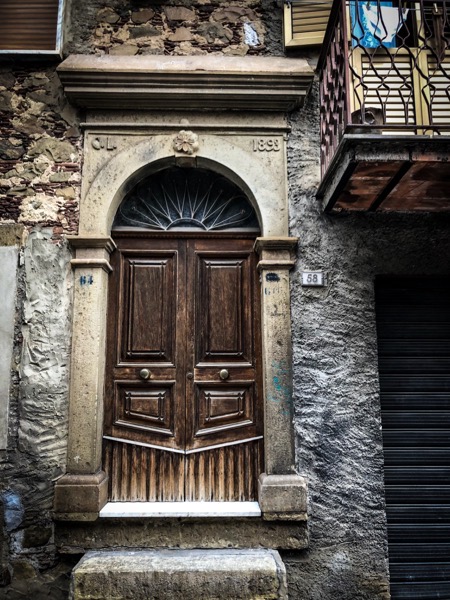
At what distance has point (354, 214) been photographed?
4.27 m

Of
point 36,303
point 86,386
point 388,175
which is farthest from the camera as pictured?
point 36,303

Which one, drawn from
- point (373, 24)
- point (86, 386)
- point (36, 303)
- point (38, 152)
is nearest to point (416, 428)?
point (86, 386)

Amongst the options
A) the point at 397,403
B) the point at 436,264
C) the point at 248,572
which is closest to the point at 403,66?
the point at 436,264

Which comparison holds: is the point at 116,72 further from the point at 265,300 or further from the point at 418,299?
the point at 418,299

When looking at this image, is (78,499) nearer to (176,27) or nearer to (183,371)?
(183,371)

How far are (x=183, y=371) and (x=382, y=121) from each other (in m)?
2.64

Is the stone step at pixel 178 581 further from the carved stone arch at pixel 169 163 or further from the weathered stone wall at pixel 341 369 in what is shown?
the carved stone arch at pixel 169 163

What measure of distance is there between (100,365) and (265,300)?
150cm

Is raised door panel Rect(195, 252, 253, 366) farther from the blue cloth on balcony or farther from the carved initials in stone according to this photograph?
the blue cloth on balcony

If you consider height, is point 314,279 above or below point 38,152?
below

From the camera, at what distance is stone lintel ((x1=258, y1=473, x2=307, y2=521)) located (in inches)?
150

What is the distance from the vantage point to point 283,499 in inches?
151

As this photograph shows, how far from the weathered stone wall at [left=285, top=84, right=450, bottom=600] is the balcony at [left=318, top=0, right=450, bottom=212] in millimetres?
200

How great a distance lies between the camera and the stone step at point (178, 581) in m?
3.41
